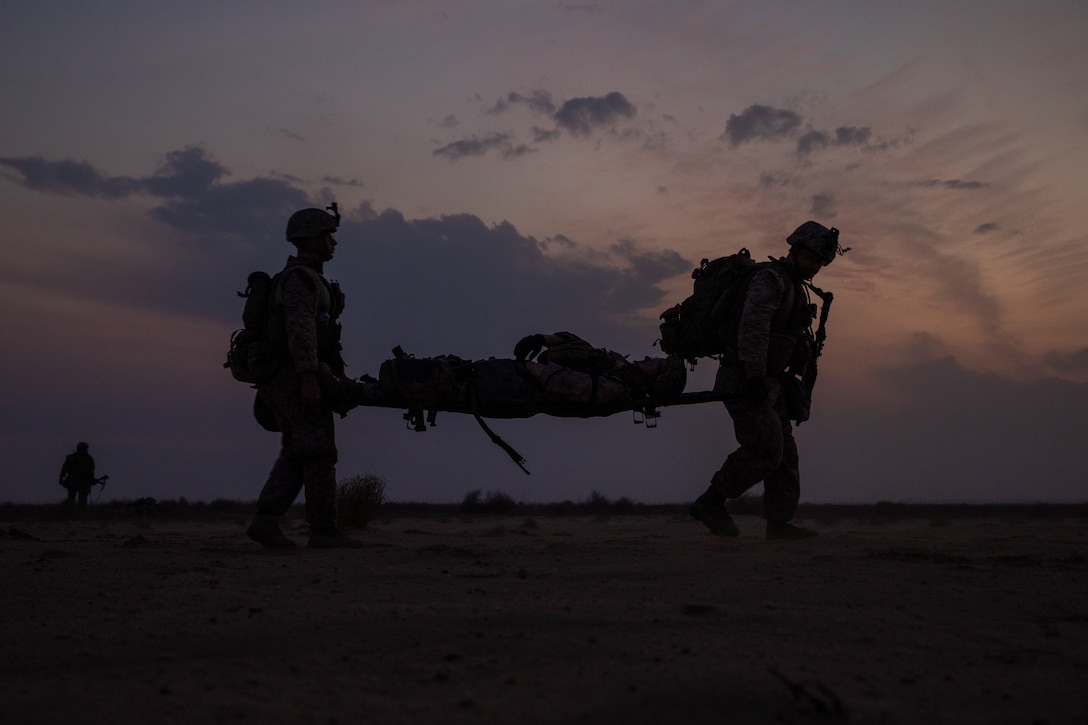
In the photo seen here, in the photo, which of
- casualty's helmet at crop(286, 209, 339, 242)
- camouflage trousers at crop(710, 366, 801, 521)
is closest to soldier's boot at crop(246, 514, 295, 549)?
casualty's helmet at crop(286, 209, 339, 242)

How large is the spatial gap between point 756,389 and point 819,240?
1.63m

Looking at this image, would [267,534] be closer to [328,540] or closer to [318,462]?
[328,540]

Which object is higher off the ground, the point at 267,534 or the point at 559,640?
the point at 267,534

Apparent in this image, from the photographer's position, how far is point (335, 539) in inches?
361

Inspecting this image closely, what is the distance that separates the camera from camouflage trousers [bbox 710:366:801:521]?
9.20 meters

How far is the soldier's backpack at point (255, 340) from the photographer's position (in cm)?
901

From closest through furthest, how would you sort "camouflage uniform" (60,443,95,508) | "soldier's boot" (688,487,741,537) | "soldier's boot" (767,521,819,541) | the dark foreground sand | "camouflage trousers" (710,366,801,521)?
the dark foreground sand < "camouflage trousers" (710,366,801,521) < "soldier's boot" (767,521,819,541) < "soldier's boot" (688,487,741,537) < "camouflage uniform" (60,443,95,508)

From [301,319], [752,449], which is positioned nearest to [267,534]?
[301,319]

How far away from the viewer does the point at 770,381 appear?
9445 mm

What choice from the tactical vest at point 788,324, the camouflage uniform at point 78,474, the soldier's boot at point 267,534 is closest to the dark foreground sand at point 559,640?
the soldier's boot at point 267,534

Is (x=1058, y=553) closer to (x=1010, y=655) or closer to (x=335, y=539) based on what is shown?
(x=1010, y=655)

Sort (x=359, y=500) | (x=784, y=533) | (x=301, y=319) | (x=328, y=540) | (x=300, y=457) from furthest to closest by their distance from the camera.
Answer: (x=359, y=500)
(x=784, y=533)
(x=328, y=540)
(x=300, y=457)
(x=301, y=319)

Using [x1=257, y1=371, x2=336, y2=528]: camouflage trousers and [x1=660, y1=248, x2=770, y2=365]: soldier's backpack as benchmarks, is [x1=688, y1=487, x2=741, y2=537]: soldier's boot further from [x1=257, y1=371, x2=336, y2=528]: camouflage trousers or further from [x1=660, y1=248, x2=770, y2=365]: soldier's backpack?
[x1=257, y1=371, x2=336, y2=528]: camouflage trousers

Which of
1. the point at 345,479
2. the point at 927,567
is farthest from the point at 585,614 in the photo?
the point at 345,479
